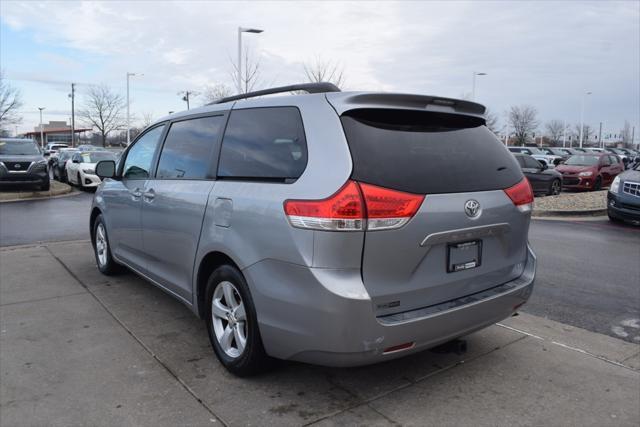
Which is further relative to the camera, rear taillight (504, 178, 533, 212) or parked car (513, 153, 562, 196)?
parked car (513, 153, 562, 196)

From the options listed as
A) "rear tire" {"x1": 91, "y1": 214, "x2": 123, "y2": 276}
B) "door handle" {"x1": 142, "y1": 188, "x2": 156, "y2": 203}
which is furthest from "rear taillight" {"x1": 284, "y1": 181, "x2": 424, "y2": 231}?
"rear tire" {"x1": 91, "y1": 214, "x2": 123, "y2": 276}

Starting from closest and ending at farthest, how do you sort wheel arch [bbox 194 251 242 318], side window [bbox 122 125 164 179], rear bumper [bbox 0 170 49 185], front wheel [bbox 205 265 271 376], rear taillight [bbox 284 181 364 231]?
rear taillight [bbox 284 181 364 231] → front wheel [bbox 205 265 271 376] → wheel arch [bbox 194 251 242 318] → side window [bbox 122 125 164 179] → rear bumper [bbox 0 170 49 185]

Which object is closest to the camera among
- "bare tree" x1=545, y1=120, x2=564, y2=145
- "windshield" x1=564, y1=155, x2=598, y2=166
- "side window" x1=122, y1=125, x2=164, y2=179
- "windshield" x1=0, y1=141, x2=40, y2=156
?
"side window" x1=122, y1=125, x2=164, y2=179

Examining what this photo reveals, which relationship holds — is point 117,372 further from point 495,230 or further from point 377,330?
point 495,230

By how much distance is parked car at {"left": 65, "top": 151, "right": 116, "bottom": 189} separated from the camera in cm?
1816

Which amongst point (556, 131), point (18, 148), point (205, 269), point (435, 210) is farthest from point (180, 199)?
point (556, 131)

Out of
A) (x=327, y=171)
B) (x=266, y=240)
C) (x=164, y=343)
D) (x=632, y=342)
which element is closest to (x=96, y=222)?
(x=164, y=343)

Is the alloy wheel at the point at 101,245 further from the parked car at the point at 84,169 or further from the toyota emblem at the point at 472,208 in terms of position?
the parked car at the point at 84,169

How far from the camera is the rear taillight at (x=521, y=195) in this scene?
3.40 metres

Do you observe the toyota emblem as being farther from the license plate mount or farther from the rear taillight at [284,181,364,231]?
the rear taillight at [284,181,364,231]

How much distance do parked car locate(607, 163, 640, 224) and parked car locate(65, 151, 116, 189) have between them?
51.7 ft

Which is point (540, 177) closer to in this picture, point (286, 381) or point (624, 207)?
point (624, 207)

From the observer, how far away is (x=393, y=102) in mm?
3035

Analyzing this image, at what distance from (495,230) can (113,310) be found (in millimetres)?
3490
